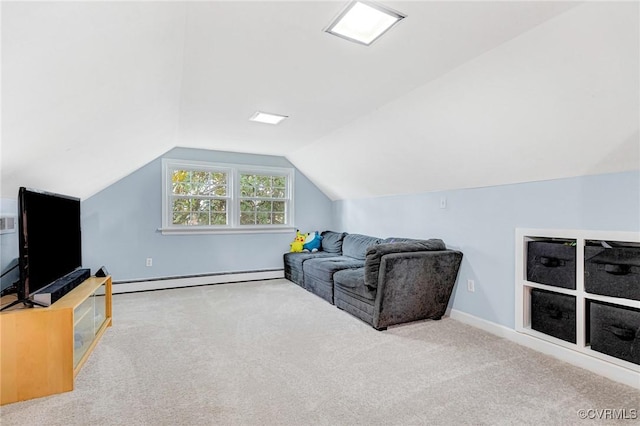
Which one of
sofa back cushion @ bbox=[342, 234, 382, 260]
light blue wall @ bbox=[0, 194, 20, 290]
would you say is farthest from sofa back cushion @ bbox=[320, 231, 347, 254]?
light blue wall @ bbox=[0, 194, 20, 290]

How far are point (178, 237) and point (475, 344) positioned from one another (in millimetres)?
4074

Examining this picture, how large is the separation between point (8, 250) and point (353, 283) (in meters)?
2.90

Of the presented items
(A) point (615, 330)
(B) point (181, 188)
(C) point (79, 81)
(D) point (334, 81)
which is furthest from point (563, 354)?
(B) point (181, 188)

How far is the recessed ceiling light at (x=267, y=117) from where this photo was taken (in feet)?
11.2

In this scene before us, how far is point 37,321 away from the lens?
206cm

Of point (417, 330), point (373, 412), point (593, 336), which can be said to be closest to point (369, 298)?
point (417, 330)

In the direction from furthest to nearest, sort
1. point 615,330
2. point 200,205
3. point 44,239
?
point 200,205 < point 44,239 < point 615,330

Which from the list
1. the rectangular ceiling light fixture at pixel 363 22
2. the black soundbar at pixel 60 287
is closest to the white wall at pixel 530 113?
the rectangular ceiling light fixture at pixel 363 22

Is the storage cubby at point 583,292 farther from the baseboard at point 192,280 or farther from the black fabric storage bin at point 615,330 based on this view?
the baseboard at point 192,280

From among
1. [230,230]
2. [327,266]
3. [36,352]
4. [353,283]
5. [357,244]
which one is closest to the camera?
[36,352]

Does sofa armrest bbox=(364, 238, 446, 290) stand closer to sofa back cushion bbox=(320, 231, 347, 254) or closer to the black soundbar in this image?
sofa back cushion bbox=(320, 231, 347, 254)

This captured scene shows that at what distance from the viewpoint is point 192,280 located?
16.5 ft

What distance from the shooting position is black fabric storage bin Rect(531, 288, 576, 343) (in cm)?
250

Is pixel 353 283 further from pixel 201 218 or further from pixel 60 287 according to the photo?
pixel 201 218
